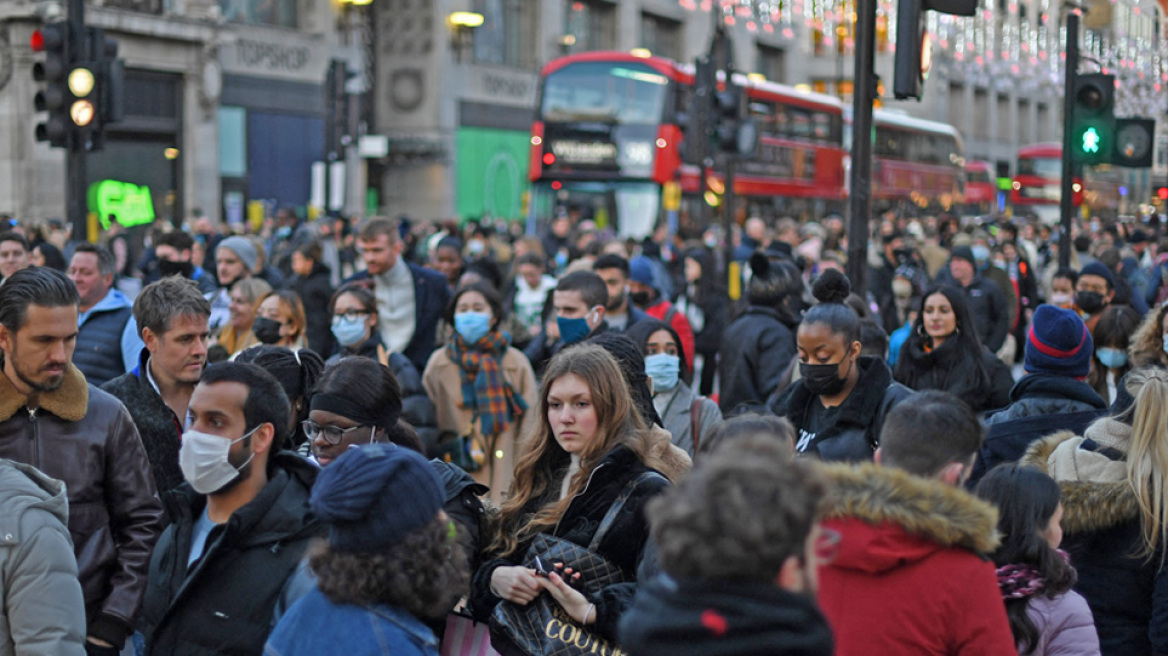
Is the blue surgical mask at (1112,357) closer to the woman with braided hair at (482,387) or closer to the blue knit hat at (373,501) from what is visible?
the woman with braided hair at (482,387)

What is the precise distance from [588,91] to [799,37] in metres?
31.0

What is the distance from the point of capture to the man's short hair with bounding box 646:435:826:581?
199cm

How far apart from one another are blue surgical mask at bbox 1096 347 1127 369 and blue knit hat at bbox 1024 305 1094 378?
6.96 feet

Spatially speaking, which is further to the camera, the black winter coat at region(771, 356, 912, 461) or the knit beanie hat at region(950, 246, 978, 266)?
the knit beanie hat at region(950, 246, 978, 266)

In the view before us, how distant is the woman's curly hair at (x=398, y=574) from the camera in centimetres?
273

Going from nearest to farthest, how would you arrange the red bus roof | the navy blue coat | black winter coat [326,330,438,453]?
black winter coat [326,330,438,453] < the navy blue coat < the red bus roof

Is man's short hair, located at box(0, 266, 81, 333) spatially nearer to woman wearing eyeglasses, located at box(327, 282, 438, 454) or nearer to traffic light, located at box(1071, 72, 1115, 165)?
woman wearing eyeglasses, located at box(327, 282, 438, 454)

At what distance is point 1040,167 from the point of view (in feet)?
153

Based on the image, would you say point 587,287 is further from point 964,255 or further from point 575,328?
point 964,255

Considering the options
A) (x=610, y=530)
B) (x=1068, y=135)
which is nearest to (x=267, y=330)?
(x=610, y=530)

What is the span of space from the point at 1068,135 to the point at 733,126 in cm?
307

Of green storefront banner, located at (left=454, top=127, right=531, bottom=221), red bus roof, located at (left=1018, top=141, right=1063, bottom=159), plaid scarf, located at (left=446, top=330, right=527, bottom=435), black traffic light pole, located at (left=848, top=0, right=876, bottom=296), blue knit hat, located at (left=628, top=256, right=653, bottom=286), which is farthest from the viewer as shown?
red bus roof, located at (left=1018, top=141, right=1063, bottom=159)

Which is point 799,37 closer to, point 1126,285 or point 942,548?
point 1126,285

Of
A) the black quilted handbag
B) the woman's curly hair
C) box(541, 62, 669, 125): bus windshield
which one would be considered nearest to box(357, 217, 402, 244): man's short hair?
the black quilted handbag
